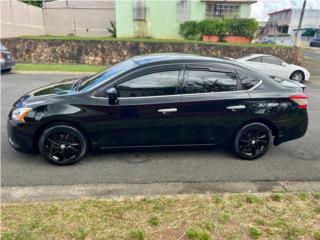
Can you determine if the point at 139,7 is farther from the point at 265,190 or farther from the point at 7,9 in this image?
the point at 265,190

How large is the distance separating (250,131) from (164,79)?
1.55 meters

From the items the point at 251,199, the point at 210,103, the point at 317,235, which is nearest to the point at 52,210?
the point at 251,199

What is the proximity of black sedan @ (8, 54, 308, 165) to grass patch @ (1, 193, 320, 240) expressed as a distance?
1058 mm

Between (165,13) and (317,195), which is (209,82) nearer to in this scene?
(317,195)

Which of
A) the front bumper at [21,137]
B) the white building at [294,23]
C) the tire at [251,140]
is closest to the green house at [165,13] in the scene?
the tire at [251,140]

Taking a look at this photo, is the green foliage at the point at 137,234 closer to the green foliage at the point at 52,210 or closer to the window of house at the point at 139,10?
the green foliage at the point at 52,210

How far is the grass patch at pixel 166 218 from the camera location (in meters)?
2.46

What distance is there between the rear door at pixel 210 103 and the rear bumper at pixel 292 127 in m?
0.66

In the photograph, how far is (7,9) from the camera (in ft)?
62.7

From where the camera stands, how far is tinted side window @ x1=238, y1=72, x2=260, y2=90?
3.97 m

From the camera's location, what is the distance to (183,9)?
20.0 metres

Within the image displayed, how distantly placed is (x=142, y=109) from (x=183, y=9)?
18.4 m

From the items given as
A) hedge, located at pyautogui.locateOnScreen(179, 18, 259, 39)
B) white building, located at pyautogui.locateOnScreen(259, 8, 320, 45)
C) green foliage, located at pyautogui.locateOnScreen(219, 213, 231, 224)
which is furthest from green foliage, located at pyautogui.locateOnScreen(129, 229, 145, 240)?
white building, located at pyautogui.locateOnScreen(259, 8, 320, 45)

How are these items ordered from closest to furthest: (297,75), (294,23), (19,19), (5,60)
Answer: (5,60)
(297,75)
(19,19)
(294,23)
